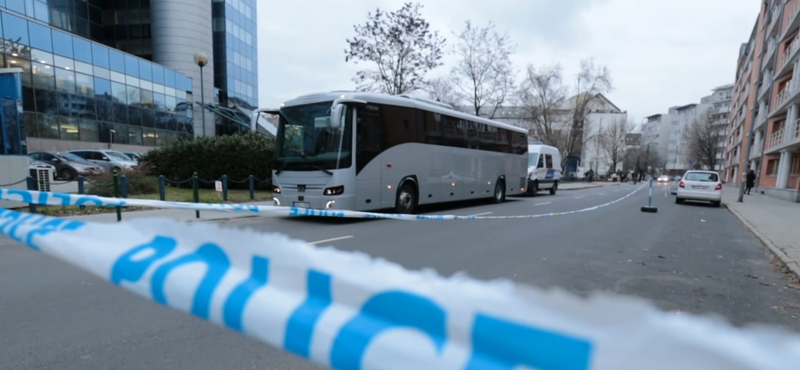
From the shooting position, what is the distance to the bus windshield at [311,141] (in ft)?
30.3

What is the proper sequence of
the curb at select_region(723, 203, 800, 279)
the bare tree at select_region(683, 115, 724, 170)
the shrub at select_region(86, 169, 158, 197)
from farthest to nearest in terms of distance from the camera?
the bare tree at select_region(683, 115, 724, 170) < the shrub at select_region(86, 169, 158, 197) < the curb at select_region(723, 203, 800, 279)

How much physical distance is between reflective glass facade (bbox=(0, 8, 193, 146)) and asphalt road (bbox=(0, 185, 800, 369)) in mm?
25233

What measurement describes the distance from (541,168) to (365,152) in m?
15.8

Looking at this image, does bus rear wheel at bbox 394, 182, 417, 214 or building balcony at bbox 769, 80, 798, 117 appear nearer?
bus rear wheel at bbox 394, 182, 417, 214

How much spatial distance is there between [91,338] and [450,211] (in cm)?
1074

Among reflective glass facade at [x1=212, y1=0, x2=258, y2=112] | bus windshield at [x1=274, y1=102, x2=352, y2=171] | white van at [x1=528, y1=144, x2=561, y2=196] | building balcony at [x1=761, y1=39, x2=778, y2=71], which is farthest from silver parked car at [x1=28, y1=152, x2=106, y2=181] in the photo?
building balcony at [x1=761, y1=39, x2=778, y2=71]

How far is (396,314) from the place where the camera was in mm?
955

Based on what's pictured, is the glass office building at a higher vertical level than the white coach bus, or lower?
higher

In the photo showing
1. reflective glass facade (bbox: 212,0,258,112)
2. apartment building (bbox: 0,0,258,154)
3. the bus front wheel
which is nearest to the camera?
the bus front wheel

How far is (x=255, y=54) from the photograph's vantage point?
52.7 meters

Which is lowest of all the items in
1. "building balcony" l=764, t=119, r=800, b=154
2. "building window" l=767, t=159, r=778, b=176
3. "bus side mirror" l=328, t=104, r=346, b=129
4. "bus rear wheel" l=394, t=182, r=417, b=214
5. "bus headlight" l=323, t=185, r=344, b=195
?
"bus rear wheel" l=394, t=182, r=417, b=214

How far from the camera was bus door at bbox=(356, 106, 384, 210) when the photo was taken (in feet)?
31.4

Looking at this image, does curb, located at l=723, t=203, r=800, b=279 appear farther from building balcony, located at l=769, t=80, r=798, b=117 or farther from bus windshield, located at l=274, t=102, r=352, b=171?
building balcony, located at l=769, t=80, r=798, b=117

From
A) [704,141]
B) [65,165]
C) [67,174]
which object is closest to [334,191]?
[67,174]
